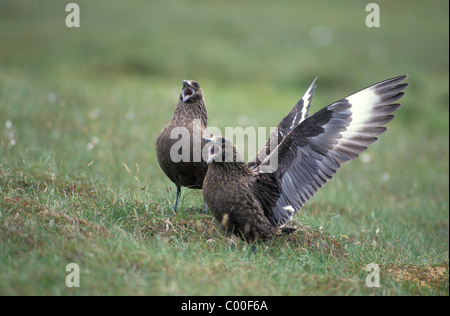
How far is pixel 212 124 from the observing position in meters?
9.73

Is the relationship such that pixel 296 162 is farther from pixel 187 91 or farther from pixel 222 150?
pixel 187 91

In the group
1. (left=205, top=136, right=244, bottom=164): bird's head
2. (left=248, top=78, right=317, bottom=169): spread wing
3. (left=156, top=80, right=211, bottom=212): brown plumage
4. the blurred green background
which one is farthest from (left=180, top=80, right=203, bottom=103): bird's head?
the blurred green background

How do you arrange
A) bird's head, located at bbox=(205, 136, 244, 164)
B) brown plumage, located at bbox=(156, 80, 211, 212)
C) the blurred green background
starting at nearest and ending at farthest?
bird's head, located at bbox=(205, 136, 244, 164) < brown plumage, located at bbox=(156, 80, 211, 212) < the blurred green background

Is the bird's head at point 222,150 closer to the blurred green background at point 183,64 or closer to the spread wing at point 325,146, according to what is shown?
the spread wing at point 325,146

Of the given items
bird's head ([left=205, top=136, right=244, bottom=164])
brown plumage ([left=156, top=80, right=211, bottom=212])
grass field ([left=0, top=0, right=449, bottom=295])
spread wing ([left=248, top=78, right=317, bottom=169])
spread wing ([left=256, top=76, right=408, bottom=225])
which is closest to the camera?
grass field ([left=0, top=0, right=449, bottom=295])

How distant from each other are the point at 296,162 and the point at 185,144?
1041 mm

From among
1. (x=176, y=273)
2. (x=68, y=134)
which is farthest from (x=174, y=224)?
(x=68, y=134)

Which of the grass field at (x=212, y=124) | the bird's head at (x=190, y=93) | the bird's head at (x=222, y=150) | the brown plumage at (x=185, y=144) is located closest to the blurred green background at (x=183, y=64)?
the grass field at (x=212, y=124)

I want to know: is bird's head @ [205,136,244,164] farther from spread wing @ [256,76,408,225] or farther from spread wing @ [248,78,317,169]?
spread wing @ [248,78,317,169]

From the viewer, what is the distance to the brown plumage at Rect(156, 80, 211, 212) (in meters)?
4.63

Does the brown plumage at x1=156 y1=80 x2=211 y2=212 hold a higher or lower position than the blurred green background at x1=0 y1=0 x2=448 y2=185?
lower

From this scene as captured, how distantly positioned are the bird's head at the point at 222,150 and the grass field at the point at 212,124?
0.69m

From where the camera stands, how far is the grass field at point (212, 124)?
11.9 ft
